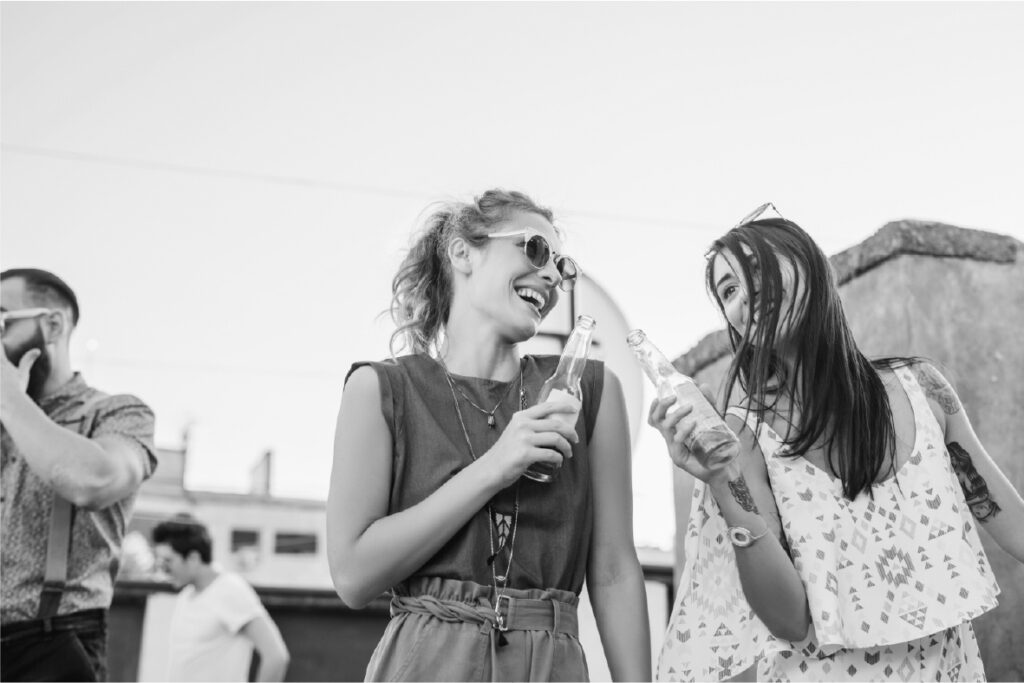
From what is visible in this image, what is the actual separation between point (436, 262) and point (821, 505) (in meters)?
1.18

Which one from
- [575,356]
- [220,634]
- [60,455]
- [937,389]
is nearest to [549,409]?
[575,356]

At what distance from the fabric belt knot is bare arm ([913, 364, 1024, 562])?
1.02m

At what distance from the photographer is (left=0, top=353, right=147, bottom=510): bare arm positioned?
10.1ft

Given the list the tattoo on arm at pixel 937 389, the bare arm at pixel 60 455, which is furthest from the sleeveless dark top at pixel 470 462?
the bare arm at pixel 60 455

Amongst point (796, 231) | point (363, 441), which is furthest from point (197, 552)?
point (796, 231)

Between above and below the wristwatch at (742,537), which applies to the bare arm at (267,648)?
below

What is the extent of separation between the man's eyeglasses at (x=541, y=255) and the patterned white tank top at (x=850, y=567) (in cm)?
56

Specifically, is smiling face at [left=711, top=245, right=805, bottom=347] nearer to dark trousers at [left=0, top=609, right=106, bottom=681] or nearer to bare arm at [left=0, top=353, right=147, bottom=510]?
bare arm at [left=0, top=353, right=147, bottom=510]

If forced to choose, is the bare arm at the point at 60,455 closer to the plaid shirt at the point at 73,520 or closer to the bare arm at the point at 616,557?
the plaid shirt at the point at 73,520

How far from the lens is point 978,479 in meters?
2.67

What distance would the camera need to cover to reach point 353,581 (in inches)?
93.4

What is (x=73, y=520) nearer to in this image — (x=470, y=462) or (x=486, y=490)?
(x=470, y=462)

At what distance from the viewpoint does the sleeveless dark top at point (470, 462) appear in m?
2.40

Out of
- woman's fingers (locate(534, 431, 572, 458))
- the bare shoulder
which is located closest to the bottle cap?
woman's fingers (locate(534, 431, 572, 458))
